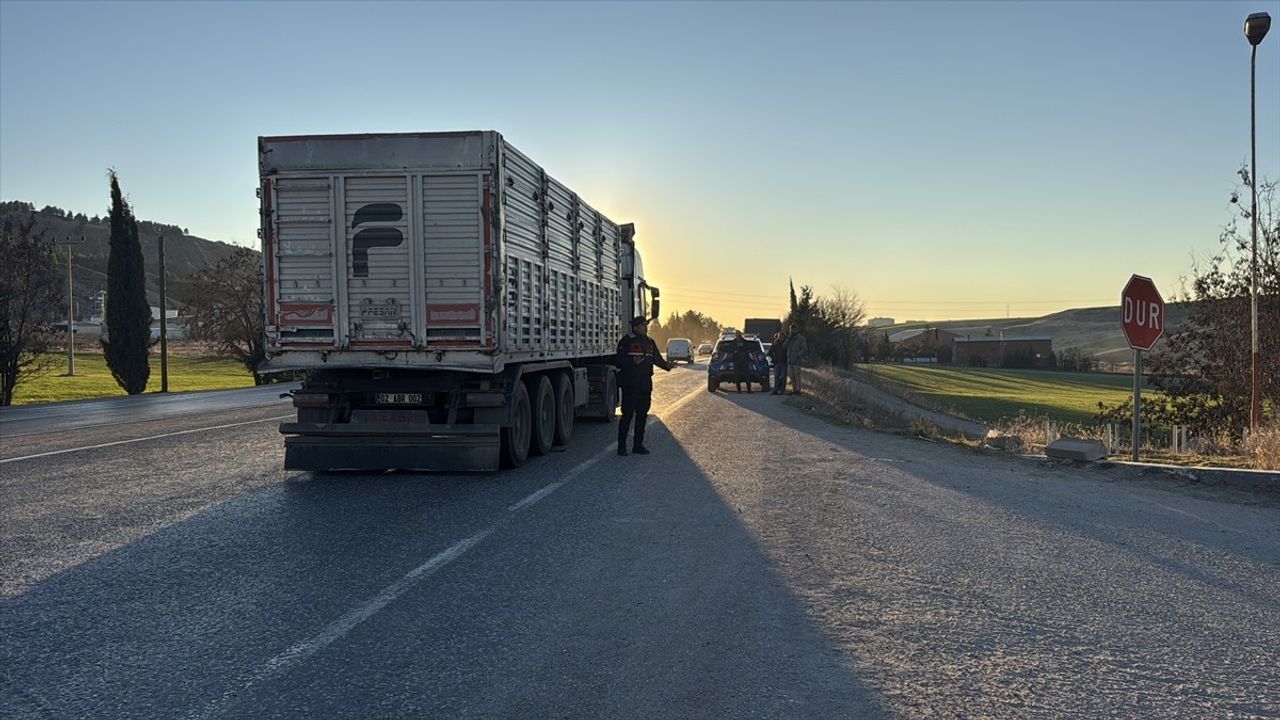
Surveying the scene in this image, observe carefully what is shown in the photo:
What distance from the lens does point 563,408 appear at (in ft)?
41.4

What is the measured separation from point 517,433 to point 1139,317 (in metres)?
7.69

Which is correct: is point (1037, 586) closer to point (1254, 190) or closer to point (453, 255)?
point (453, 255)

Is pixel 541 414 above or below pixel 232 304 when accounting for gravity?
below

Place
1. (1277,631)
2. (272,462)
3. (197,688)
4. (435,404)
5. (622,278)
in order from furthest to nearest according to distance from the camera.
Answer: (622,278), (272,462), (435,404), (1277,631), (197,688)

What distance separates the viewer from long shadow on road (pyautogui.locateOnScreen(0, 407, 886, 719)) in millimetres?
3635

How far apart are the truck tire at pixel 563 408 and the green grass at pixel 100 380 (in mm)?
22583

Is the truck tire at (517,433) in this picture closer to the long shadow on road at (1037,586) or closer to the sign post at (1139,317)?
the long shadow on road at (1037,586)

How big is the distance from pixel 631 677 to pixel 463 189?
6713mm

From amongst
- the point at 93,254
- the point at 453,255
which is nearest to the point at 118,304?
the point at 453,255

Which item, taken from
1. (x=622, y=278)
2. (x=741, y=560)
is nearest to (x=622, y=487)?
(x=741, y=560)

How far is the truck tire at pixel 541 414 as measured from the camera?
11180 mm

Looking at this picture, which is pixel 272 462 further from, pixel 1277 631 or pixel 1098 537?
pixel 1277 631

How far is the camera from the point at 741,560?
5.97 m

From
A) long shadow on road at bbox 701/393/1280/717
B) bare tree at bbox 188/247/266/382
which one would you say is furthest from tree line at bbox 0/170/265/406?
long shadow on road at bbox 701/393/1280/717
